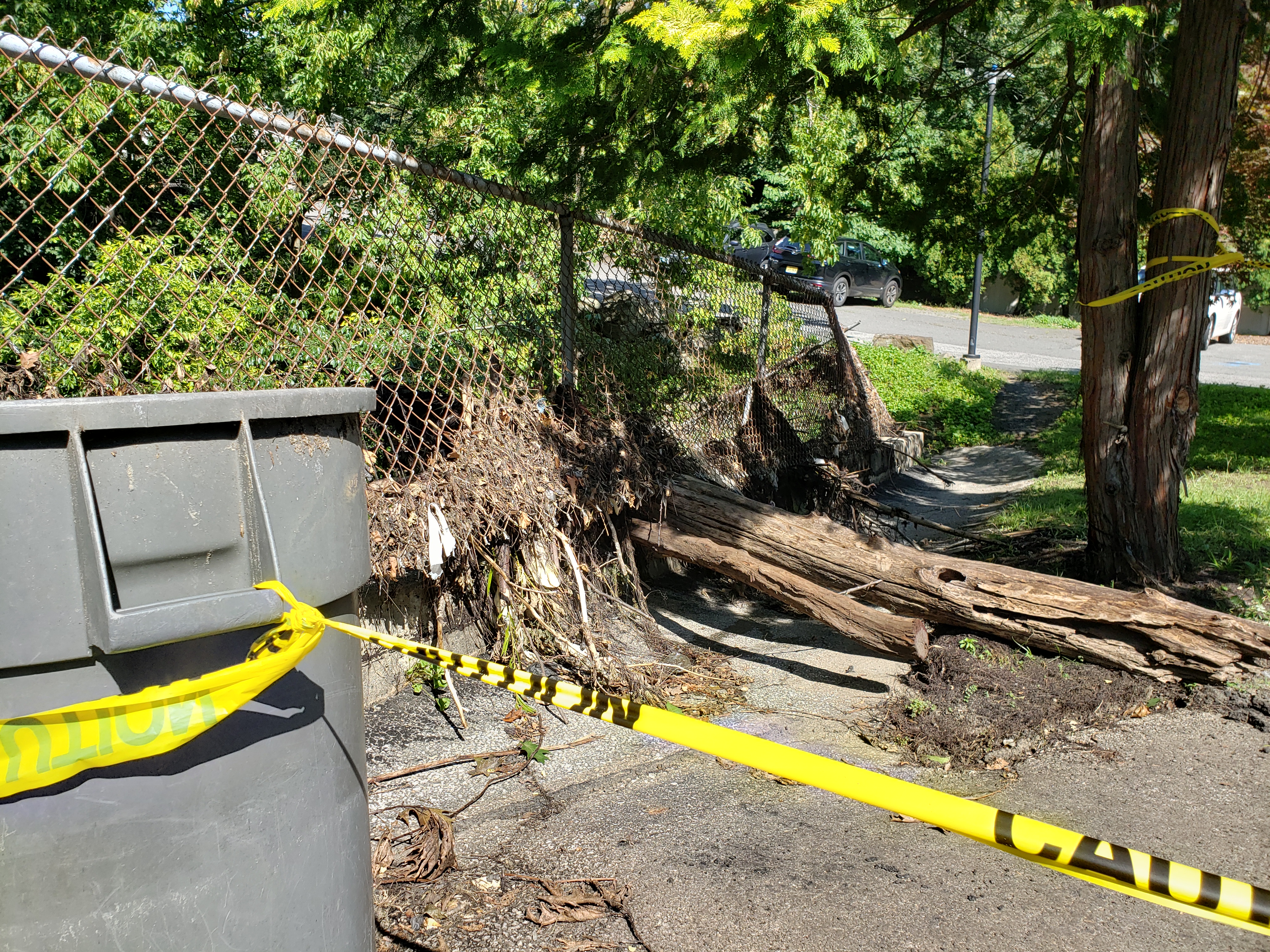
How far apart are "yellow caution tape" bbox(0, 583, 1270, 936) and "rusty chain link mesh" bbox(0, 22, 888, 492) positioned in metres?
1.50

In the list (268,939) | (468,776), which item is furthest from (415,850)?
(268,939)

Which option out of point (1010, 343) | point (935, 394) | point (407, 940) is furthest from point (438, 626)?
point (1010, 343)

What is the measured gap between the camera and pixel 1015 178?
21.8 ft

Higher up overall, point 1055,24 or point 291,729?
point 1055,24

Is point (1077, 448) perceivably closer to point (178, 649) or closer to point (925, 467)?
point (925, 467)

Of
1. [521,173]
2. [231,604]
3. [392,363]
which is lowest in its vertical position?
[231,604]

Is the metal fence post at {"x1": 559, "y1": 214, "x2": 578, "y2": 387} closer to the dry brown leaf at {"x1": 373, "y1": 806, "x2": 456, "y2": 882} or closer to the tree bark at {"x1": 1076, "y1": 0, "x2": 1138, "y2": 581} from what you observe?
the dry brown leaf at {"x1": 373, "y1": 806, "x2": 456, "y2": 882}

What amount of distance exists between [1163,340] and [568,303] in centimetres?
333

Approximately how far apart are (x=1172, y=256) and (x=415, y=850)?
4.93m

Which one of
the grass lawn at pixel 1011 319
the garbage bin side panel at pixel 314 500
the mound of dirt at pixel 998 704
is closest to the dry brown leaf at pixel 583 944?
the garbage bin side panel at pixel 314 500

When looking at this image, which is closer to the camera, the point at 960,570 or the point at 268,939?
the point at 268,939

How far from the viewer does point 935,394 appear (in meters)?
13.2

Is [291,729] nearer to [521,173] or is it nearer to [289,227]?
[289,227]

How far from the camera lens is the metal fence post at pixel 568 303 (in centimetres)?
452
